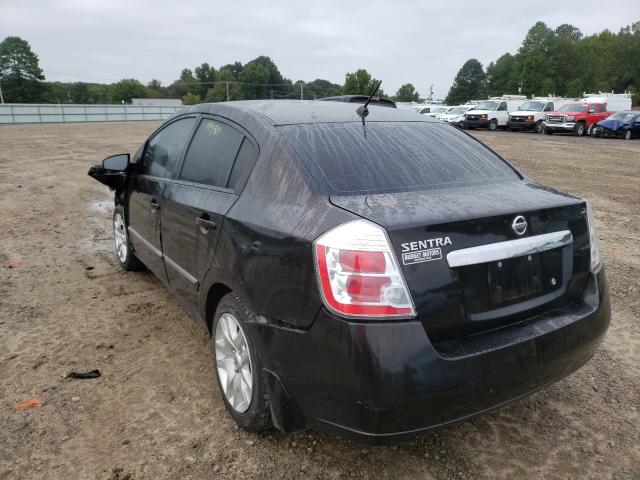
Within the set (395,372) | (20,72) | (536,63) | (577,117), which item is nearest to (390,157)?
(395,372)

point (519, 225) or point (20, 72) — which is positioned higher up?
point (20, 72)

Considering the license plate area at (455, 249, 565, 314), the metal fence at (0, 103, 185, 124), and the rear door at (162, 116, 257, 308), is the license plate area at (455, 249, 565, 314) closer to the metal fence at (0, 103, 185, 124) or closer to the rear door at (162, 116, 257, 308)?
the rear door at (162, 116, 257, 308)

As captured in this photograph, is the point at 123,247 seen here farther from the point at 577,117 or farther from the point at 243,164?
the point at 577,117

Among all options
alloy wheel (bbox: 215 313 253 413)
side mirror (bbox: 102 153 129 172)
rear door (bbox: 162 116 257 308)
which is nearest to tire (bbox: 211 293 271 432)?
alloy wheel (bbox: 215 313 253 413)

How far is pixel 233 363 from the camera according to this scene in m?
2.68

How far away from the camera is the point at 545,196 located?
250 centimetres

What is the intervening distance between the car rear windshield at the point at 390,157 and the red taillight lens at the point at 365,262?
0.46 metres

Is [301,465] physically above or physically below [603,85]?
below

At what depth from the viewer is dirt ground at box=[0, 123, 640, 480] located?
7.90 ft

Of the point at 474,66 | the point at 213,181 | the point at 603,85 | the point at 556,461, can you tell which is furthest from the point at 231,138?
the point at 474,66

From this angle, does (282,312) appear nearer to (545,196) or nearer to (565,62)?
(545,196)

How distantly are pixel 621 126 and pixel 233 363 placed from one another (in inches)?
1099

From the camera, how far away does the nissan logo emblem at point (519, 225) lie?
86.3 inches

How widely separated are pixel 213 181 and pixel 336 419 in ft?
5.23
